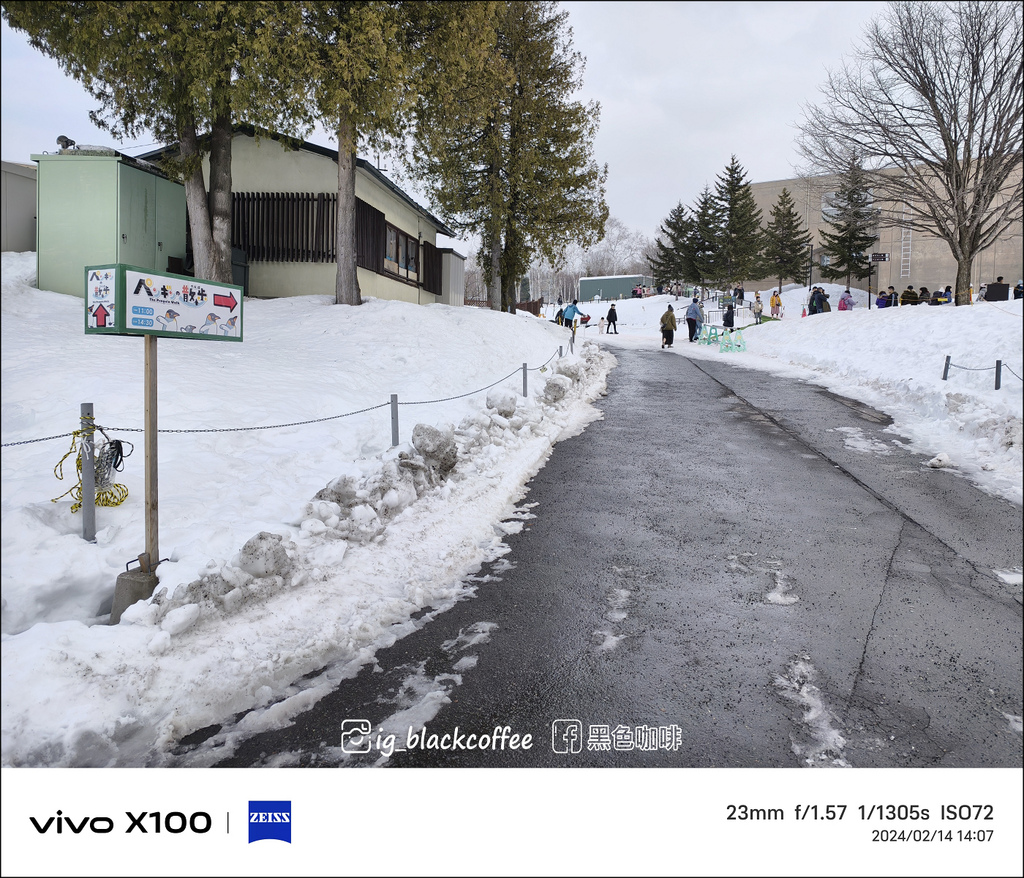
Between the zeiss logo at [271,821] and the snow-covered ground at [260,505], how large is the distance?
1.00 meters

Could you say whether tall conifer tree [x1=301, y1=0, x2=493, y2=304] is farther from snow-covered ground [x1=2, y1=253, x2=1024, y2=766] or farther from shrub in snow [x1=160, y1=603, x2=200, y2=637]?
shrub in snow [x1=160, y1=603, x2=200, y2=637]

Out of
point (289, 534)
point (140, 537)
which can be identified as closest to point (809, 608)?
point (289, 534)

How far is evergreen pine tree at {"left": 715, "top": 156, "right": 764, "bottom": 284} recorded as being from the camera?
46000 millimetres

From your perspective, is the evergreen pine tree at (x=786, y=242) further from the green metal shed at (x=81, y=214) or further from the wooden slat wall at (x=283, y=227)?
the green metal shed at (x=81, y=214)

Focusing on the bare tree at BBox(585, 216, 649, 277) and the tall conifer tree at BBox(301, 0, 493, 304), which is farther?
the bare tree at BBox(585, 216, 649, 277)

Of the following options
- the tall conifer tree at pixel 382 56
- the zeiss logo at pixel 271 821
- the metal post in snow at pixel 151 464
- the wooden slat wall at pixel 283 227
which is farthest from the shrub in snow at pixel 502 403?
the wooden slat wall at pixel 283 227

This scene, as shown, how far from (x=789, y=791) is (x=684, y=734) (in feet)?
2.42

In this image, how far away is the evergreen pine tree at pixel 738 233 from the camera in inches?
1811

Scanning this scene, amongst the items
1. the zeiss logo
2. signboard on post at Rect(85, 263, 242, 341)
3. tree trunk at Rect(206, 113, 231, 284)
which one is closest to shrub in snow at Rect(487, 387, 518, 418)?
signboard on post at Rect(85, 263, 242, 341)

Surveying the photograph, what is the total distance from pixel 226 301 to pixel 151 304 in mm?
642

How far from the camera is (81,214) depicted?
39.6 feet

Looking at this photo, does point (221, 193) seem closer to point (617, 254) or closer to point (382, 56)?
point (382, 56)

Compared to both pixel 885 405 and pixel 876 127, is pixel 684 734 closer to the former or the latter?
pixel 885 405

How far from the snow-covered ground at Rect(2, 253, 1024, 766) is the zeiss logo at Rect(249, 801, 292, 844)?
1005mm
